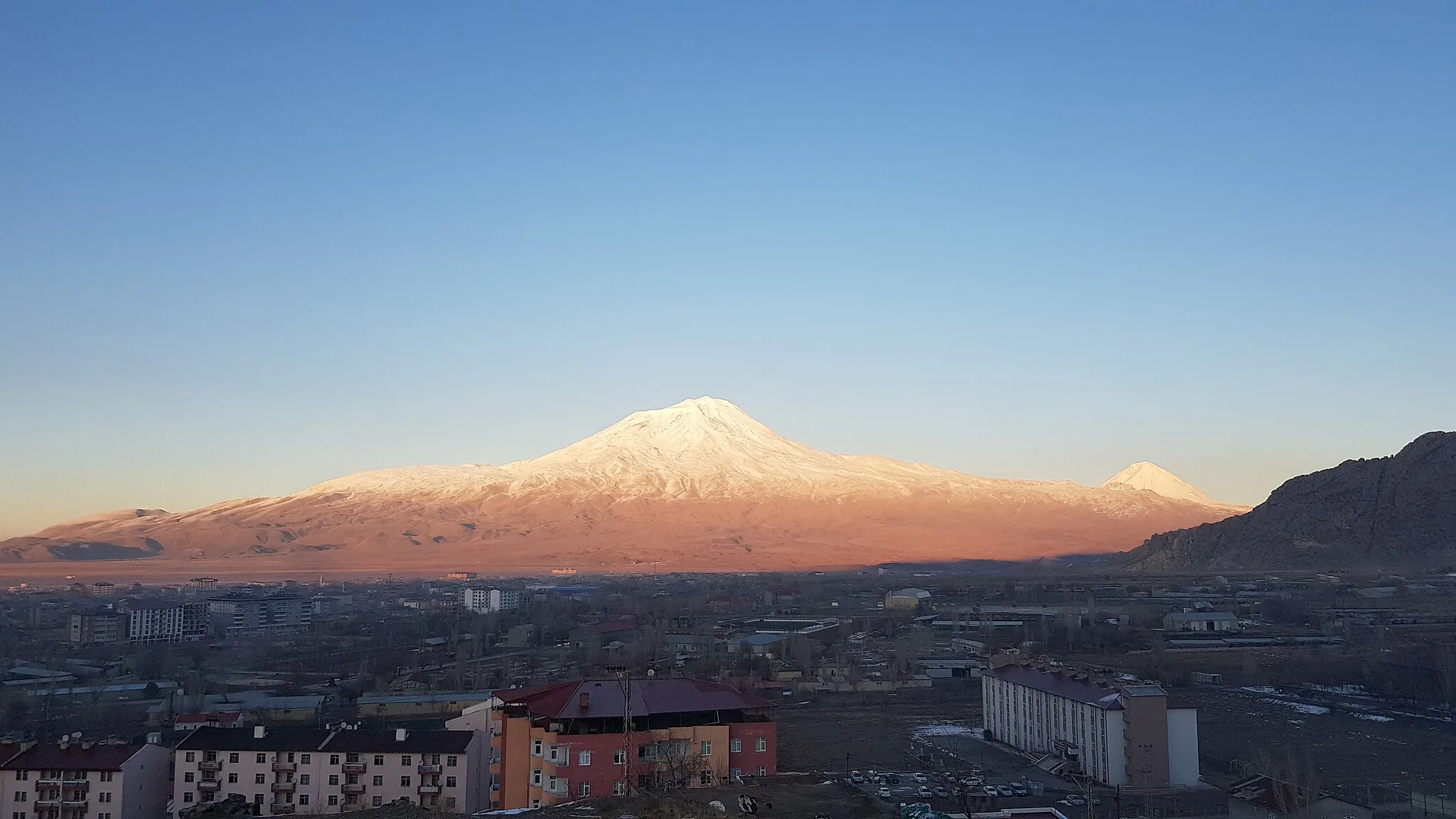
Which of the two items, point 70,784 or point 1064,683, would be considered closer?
point 70,784

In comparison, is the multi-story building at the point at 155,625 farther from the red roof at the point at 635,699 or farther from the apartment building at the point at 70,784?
the red roof at the point at 635,699

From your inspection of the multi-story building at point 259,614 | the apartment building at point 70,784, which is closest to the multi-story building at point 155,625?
the multi-story building at point 259,614

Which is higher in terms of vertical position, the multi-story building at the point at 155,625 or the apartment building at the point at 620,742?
the apartment building at the point at 620,742

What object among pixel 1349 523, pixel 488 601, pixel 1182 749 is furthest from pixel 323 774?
pixel 1349 523

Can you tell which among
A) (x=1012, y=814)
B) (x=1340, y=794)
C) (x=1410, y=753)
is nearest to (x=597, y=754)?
(x=1012, y=814)

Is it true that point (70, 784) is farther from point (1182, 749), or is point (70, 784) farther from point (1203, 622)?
point (1203, 622)

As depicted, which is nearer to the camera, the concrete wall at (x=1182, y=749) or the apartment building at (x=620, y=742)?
the apartment building at (x=620, y=742)

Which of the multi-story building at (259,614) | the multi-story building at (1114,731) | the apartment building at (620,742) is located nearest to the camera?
the apartment building at (620,742)
